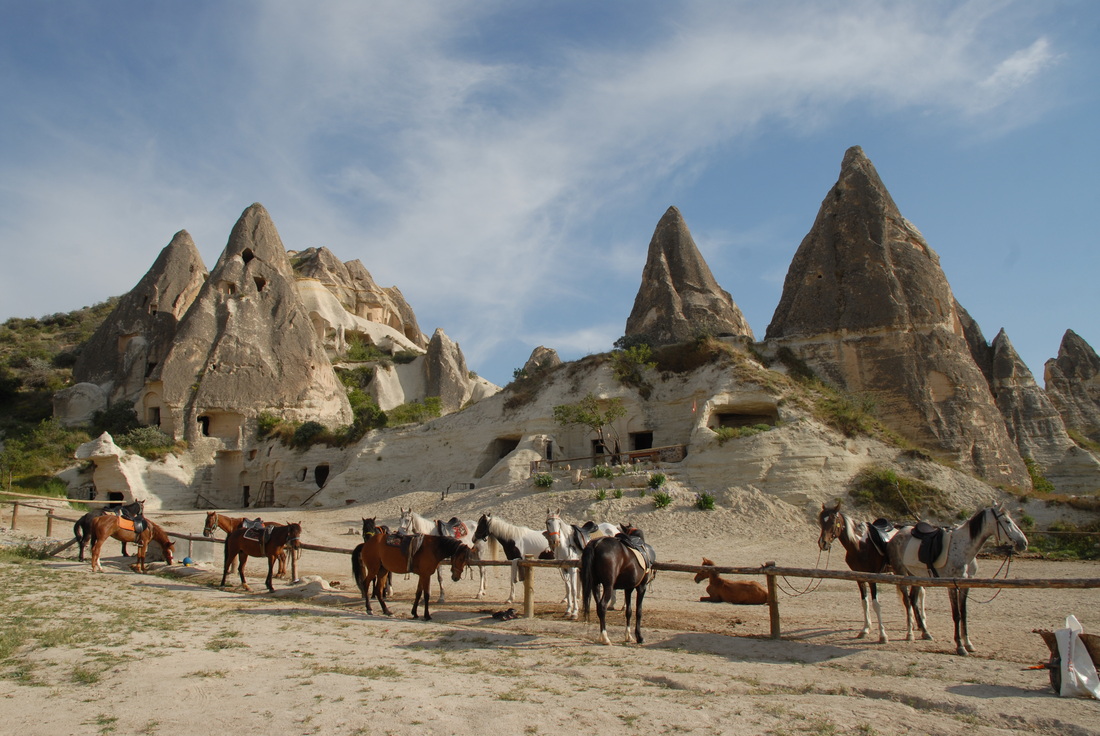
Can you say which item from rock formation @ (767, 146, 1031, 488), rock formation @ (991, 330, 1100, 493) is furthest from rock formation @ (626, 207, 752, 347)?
rock formation @ (991, 330, 1100, 493)

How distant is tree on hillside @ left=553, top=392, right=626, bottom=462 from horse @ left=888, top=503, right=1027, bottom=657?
58.4 feet

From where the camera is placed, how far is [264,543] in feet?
44.2

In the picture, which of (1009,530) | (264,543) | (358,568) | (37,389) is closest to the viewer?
(1009,530)

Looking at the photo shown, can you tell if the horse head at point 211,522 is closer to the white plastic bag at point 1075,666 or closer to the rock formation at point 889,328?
the white plastic bag at point 1075,666

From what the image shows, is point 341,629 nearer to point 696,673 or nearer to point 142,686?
point 142,686

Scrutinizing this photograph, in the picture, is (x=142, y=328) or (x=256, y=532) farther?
(x=142, y=328)

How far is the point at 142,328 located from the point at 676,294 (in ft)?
102

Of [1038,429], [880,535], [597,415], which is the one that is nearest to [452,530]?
[880,535]

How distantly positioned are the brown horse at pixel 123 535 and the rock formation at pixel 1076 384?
152 ft

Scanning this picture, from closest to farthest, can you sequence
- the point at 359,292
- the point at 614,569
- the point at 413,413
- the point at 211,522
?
the point at 614,569 < the point at 211,522 < the point at 413,413 < the point at 359,292

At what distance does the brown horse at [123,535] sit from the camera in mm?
15289

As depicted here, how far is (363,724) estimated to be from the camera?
5.76 meters

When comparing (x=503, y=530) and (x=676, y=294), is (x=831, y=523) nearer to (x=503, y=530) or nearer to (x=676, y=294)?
(x=503, y=530)

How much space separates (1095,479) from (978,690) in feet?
113
